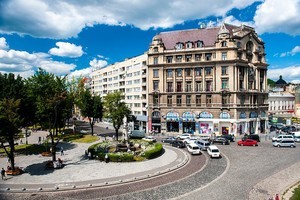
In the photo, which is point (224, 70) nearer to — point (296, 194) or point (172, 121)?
point (172, 121)

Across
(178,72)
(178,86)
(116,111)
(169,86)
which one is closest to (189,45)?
(178,72)

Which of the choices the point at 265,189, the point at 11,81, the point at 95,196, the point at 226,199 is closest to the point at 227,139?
the point at 265,189

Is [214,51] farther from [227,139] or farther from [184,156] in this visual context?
[184,156]

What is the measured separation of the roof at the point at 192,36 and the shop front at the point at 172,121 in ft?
66.8

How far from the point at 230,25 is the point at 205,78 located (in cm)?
1897

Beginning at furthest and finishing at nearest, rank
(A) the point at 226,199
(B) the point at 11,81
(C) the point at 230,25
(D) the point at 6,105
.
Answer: (C) the point at 230,25, (B) the point at 11,81, (D) the point at 6,105, (A) the point at 226,199

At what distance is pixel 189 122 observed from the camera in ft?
227

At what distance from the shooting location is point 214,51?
217 feet

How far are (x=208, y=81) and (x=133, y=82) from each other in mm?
32646

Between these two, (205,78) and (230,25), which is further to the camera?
(230,25)

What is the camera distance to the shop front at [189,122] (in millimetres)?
68562

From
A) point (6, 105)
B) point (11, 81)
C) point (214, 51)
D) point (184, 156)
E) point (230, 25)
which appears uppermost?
point (230, 25)

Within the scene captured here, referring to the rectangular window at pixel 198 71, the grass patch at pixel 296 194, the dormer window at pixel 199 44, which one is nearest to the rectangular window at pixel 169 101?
the rectangular window at pixel 198 71

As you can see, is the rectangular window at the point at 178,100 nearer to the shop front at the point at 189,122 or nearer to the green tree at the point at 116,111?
the shop front at the point at 189,122
